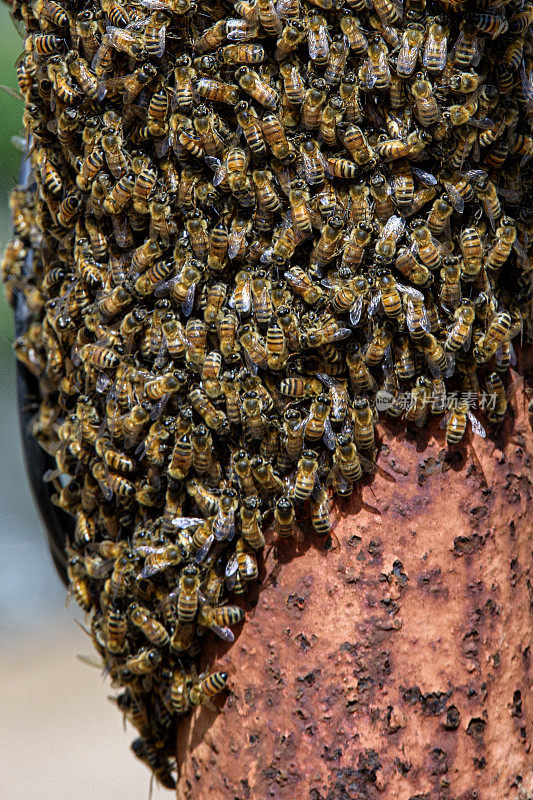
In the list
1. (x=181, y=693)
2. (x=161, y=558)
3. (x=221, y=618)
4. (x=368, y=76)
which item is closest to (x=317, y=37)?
(x=368, y=76)

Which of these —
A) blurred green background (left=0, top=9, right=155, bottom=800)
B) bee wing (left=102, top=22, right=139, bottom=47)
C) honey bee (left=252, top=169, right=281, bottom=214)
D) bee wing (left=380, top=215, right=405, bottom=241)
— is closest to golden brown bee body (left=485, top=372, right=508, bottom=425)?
bee wing (left=380, top=215, right=405, bottom=241)

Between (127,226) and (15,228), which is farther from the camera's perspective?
(15,228)

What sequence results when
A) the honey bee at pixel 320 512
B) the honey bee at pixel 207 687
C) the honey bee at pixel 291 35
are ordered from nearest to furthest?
the honey bee at pixel 291 35 → the honey bee at pixel 320 512 → the honey bee at pixel 207 687

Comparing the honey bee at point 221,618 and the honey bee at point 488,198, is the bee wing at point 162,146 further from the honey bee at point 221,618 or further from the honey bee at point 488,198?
the honey bee at point 221,618

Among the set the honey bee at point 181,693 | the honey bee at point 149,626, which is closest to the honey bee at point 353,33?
the honey bee at point 149,626

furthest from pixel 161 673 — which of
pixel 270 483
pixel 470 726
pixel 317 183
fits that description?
pixel 317 183

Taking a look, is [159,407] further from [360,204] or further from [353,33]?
[353,33]

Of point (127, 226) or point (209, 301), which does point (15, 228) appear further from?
point (209, 301)
